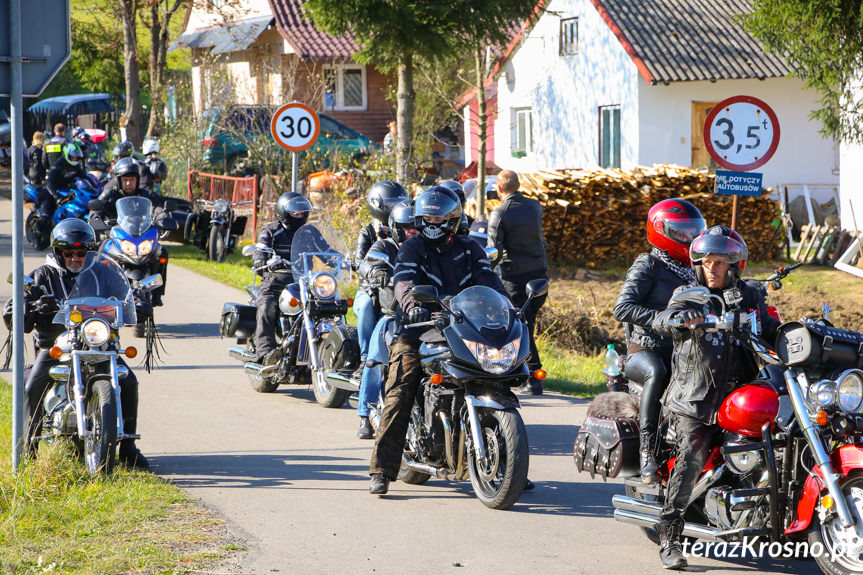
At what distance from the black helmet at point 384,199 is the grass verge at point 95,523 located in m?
3.08

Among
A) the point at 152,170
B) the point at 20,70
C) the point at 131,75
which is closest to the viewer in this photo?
the point at 20,70

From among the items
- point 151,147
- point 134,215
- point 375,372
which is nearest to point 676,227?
point 375,372

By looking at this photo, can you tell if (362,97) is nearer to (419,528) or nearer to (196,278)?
(196,278)

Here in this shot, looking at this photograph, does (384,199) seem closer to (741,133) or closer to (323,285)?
(323,285)

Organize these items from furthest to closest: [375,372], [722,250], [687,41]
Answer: [687,41], [375,372], [722,250]

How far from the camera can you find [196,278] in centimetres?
1803

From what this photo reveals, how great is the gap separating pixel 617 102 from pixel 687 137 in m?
2.31

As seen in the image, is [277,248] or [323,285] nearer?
[323,285]

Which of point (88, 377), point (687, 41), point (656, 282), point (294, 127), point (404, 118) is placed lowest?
point (88, 377)

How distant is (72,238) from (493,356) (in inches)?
117

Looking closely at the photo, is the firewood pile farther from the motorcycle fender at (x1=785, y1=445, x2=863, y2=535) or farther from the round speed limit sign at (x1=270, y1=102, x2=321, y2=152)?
the motorcycle fender at (x1=785, y1=445, x2=863, y2=535)

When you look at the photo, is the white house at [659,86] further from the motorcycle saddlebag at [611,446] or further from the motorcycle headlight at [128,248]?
the motorcycle saddlebag at [611,446]

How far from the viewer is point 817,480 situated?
4.98 m

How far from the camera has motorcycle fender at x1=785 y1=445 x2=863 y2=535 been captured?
4.84m
